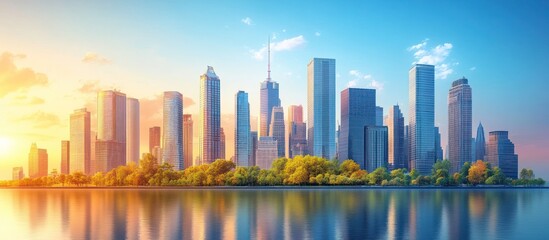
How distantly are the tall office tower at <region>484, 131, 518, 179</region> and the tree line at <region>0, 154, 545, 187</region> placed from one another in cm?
3722

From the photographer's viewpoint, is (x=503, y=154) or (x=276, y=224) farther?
(x=503, y=154)

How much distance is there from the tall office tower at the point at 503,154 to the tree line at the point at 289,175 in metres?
37.2

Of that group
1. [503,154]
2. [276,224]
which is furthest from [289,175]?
[503,154]

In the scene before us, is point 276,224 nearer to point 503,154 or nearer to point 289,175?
point 289,175

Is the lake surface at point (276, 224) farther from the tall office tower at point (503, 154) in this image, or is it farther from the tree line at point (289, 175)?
the tall office tower at point (503, 154)

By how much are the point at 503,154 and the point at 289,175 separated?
10037 cm

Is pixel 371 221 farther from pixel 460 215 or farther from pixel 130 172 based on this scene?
pixel 130 172

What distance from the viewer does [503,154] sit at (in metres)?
172

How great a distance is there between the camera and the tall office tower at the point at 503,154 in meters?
169

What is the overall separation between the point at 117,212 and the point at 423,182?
308ft

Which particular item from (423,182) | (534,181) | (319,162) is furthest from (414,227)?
(534,181)

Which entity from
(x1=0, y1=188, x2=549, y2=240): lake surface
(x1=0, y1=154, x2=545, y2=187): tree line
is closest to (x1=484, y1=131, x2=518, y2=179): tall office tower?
(x1=0, y1=154, x2=545, y2=187): tree line

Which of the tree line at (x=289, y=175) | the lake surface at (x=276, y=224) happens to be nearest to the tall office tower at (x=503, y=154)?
the tree line at (x=289, y=175)

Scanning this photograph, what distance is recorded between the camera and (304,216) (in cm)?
4025
